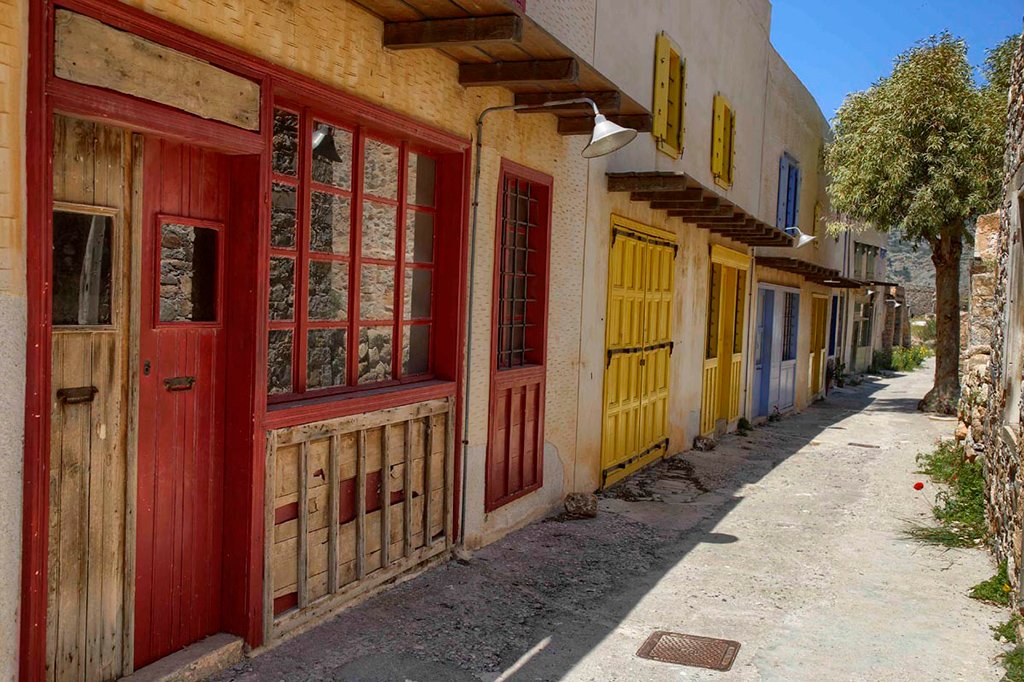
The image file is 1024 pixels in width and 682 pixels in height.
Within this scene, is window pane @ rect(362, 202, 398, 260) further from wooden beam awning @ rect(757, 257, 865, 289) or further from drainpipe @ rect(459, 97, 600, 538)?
wooden beam awning @ rect(757, 257, 865, 289)

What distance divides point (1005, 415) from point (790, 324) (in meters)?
11.0

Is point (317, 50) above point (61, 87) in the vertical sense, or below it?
above

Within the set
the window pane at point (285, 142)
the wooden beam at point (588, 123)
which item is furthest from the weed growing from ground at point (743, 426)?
the window pane at point (285, 142)

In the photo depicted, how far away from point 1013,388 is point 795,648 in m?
2.88

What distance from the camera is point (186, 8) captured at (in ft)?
11.7

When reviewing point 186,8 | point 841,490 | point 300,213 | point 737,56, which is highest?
point 737,56

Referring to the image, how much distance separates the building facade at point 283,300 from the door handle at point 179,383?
0.01m

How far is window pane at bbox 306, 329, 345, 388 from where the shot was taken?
471 centimetres

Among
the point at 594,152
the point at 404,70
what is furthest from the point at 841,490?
the point at 404,70

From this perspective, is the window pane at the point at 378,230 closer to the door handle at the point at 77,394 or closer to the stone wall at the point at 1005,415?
the door handle at the point at 77,394

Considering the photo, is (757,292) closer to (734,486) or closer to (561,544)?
(734,486)

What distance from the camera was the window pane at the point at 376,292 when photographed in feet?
16.8

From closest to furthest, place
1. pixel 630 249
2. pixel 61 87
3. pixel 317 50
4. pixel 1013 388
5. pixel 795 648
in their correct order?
1. pixel 61 87
2. pixel 317 50
3. pixel 795 648
4. pixel 1013 388
5. pixel 630 249

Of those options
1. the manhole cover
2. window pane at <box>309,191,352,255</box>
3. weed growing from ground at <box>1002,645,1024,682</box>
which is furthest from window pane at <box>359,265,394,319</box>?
weed growing from ground at <box>1002,645,1024,682</box>
